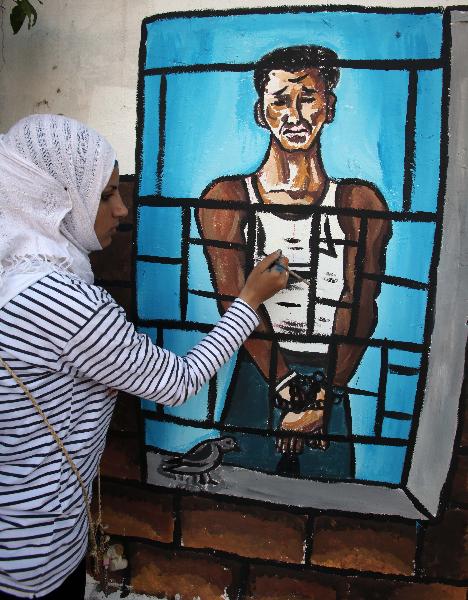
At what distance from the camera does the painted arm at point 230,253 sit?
67.1 inches

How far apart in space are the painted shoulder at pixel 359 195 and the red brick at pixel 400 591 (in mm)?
1192

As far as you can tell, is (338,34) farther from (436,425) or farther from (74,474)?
(74,474)

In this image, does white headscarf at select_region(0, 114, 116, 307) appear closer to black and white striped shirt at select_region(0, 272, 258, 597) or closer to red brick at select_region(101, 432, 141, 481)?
black and white striped shirt at select_region(0, 272, 258, 597)

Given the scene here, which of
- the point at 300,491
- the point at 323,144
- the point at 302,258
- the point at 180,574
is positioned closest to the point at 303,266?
the point at 302,258

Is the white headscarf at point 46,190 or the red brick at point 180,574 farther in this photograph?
the red brick at point 180,574

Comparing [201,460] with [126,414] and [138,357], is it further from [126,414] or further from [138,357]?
[138,357]

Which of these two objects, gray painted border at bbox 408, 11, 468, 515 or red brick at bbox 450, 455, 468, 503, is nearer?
gray painted border at bbox 408, 11, 468, 515

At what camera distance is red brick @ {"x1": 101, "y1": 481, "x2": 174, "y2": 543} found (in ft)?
6.21

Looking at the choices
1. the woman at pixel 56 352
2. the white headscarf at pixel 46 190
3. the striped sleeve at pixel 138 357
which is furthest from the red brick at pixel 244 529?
the white headscarf at pixel 46 190

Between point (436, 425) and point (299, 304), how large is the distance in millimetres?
545

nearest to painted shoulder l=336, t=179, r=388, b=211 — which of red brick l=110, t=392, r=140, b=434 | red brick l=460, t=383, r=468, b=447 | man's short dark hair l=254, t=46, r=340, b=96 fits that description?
man's short dark hair l=254, t=46, r=340, b=96

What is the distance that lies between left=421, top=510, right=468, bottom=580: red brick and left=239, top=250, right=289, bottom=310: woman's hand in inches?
34.7

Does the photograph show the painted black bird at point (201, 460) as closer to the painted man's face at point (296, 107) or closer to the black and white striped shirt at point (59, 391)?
the black and white striped shirt at point (59, 391)

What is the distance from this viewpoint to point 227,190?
1.70 m
